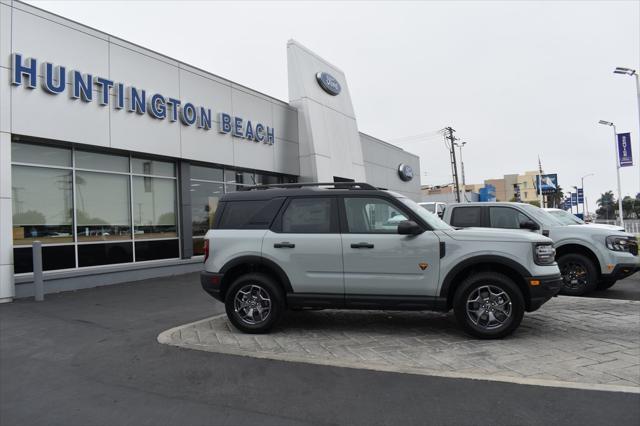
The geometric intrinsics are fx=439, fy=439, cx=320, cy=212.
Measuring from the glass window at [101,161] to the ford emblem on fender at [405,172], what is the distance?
22302mm

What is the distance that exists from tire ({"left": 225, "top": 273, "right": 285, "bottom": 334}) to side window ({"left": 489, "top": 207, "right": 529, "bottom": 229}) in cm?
536

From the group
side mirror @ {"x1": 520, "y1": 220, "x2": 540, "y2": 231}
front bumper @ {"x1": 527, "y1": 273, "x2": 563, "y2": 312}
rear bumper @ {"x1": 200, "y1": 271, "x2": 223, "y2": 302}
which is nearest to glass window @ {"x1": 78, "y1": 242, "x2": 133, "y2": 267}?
rear bumper @ {"x1": 200, "y1": 271, "x2": 223, "y2": 302}

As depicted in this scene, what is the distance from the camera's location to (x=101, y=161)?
1196cm

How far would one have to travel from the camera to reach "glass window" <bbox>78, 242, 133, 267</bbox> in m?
11.2

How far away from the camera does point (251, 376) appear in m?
4.39

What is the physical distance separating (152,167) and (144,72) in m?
2.77

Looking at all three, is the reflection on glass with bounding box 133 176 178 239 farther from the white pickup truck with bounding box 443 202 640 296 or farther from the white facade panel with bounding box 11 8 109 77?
the white pickup truck with bounding box 443 202 640 296

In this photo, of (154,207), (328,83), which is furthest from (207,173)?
(328,83)

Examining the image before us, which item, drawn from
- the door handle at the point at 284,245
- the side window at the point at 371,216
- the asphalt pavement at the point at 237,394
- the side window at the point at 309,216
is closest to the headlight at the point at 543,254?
the side window at the point at 371,216

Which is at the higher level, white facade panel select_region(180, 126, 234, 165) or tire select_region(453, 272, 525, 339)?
white facade panel select_region(180, 126, 234, 165)

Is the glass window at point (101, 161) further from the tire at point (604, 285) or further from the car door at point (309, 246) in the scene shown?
the tire at point (604, 285)

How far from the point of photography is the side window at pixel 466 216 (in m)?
9.20

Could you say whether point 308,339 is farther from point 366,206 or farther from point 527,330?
point 527,330

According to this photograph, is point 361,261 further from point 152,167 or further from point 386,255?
point 152,167
